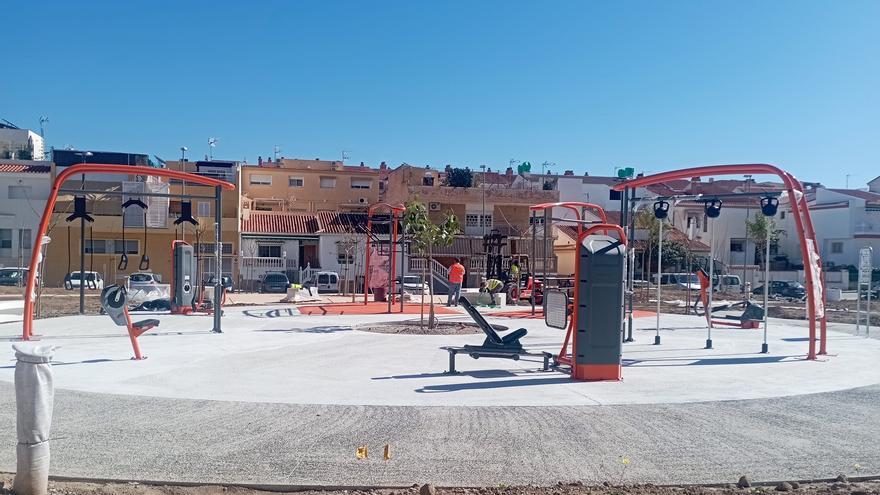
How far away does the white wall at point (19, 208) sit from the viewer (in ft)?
155

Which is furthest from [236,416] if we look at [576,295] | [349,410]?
[576,295]

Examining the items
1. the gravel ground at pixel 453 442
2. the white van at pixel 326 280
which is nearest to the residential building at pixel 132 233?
the white van at pixel 326 280

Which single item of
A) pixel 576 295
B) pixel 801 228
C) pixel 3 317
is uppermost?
pixel 801 228

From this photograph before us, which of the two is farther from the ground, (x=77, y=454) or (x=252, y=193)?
(x=252, y=193)

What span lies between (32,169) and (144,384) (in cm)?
4810

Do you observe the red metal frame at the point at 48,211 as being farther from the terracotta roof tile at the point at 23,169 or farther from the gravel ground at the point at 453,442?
the terracotta roof tile at the point at 23,169

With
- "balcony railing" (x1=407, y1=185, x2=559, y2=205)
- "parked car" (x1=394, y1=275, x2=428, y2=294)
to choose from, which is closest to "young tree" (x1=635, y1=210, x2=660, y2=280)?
"balcony railing" (x1=407, y1=185, x2=559, y2=205)

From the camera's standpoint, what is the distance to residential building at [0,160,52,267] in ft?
155

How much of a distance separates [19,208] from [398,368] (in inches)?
1809

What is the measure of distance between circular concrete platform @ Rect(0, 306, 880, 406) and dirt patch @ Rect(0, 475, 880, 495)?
317cm

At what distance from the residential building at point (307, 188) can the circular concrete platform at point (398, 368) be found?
37.9 metres

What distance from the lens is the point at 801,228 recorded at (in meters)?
13.8

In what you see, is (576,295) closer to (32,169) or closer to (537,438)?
(537,438)

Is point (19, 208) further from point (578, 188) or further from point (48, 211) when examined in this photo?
point (578, 188)
